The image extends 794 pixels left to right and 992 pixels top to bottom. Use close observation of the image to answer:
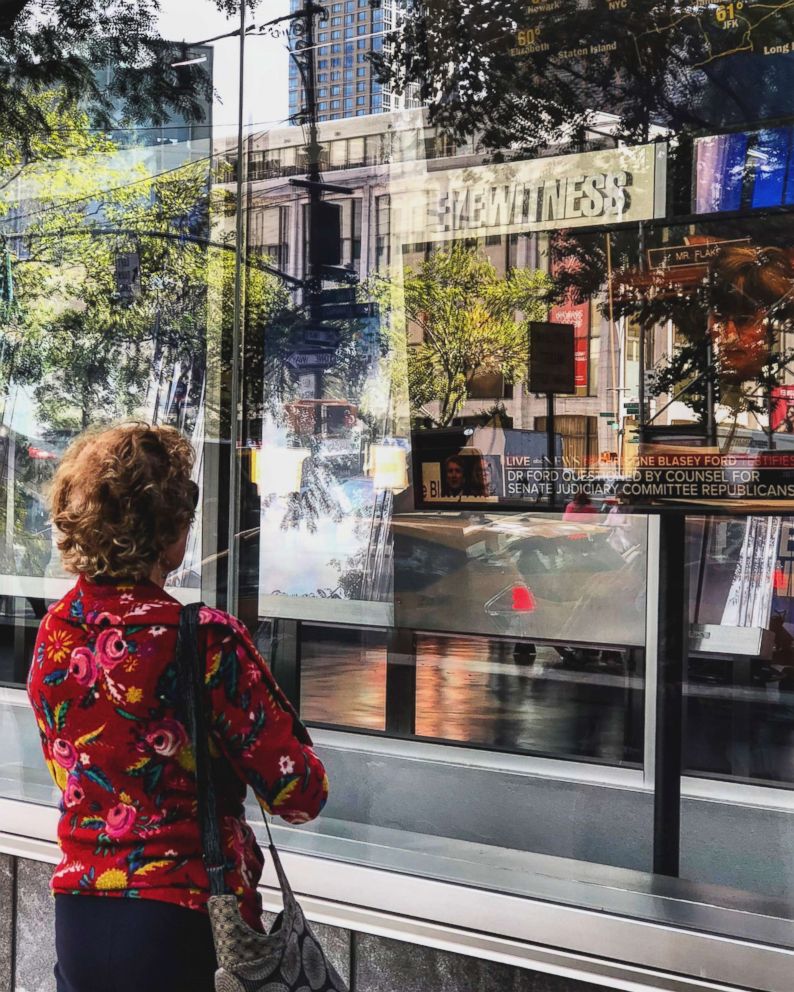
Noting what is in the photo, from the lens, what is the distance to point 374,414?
489cm

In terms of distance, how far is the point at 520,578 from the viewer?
5020 mm

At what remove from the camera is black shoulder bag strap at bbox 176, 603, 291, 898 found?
1804 millimetres

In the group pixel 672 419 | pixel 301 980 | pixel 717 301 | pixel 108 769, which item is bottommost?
pixel 301 980

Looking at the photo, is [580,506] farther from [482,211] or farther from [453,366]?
[482,211]

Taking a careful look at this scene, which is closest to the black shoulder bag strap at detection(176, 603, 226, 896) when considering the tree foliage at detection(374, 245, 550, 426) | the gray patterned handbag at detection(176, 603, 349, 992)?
the gray patterned handbag at detection(176, 603, 349, 992)

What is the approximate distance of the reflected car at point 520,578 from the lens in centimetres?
475

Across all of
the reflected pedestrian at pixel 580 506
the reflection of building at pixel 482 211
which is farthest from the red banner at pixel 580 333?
the reflected pedestrian at pixel 580 506

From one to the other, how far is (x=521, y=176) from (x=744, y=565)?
5.81 feet

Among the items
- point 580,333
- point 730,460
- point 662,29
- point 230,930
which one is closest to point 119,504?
point 230,930

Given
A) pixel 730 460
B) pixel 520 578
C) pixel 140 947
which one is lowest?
pixel 140 947

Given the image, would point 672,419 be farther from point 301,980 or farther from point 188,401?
point 301,980

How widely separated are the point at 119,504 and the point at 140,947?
2.46 feet

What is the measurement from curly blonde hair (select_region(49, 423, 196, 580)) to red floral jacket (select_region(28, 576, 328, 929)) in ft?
0.23

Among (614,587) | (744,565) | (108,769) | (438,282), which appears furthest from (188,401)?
(108,769)
